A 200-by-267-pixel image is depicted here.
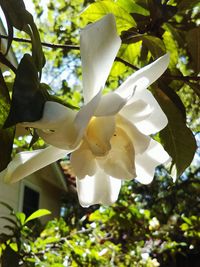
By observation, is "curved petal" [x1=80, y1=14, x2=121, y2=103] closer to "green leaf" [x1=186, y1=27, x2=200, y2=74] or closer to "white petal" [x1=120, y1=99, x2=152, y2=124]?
"white petal" [x1=120, y1=99, x2=152, y2=124]

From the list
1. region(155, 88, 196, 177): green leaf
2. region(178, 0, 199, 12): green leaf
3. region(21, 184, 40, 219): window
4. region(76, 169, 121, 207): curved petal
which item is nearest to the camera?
region(76, 169, 121, 207): curved petal

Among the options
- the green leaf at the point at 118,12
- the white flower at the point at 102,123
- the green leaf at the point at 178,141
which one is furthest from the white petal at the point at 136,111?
the green leaf at the point at 118,12

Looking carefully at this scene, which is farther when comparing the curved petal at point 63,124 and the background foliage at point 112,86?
the background foliage at point 112,86

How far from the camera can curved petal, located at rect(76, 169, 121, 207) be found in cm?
65

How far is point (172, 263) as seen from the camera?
14.5 ft

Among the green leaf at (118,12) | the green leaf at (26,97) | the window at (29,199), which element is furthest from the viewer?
the window at (29,199)

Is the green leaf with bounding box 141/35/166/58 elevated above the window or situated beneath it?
elevated above

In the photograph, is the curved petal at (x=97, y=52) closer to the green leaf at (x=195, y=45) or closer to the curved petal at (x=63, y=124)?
the curved petal at (x=63, y=124)

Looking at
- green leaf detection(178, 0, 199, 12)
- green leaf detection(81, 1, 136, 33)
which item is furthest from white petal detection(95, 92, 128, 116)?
green leaf detection(178, 0, 199, 12)

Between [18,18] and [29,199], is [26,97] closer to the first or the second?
[18,18]

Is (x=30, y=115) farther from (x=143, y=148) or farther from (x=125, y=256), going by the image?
(x=125, y=256)

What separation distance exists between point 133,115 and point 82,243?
2.38m

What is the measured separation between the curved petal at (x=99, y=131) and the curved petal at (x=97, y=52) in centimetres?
4

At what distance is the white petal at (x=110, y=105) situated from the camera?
20.8 inches
